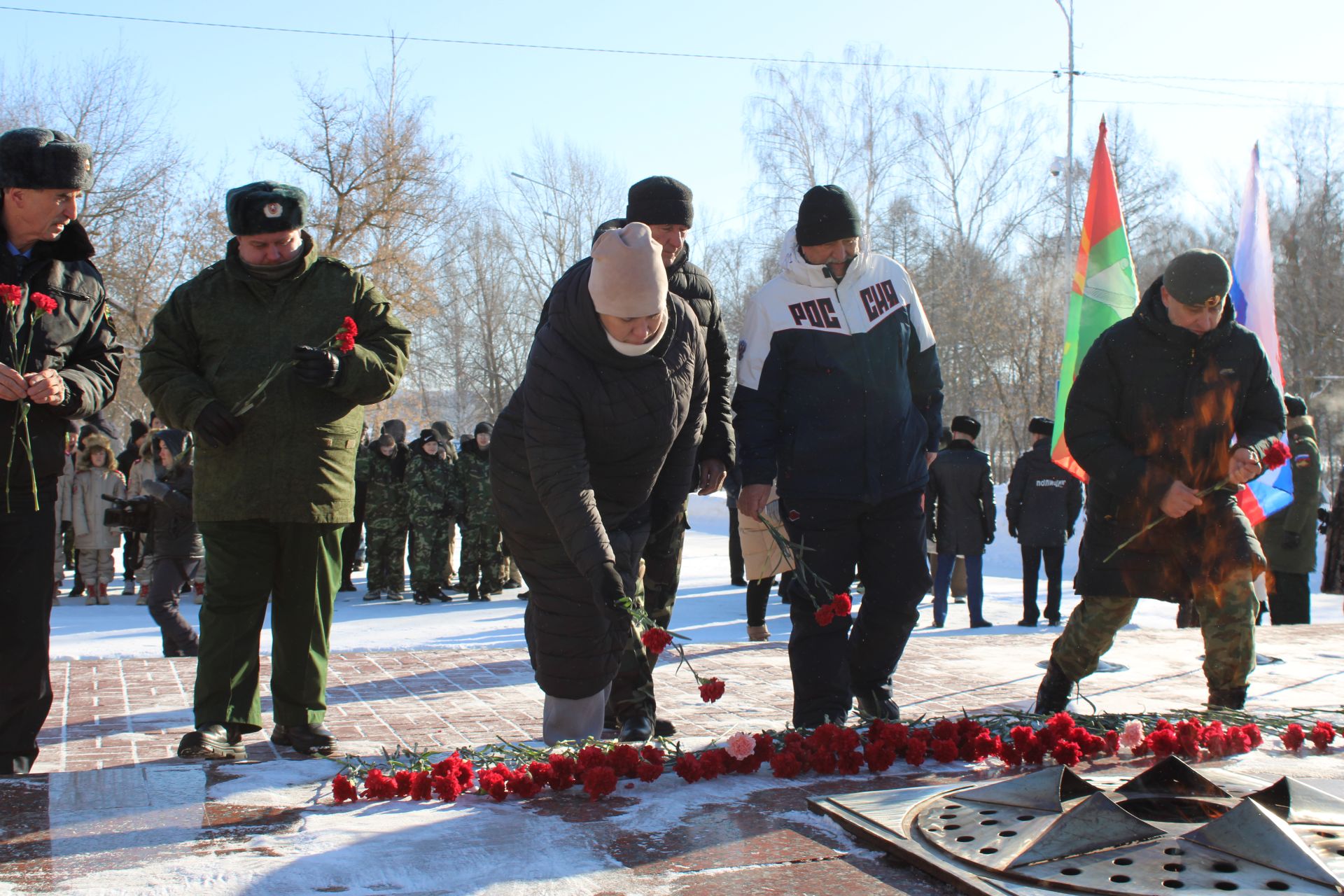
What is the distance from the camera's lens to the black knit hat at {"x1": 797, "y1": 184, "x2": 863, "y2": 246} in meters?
4.57

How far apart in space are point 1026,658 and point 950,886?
4.35 m

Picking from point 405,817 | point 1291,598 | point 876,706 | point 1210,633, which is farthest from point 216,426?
point 1291,598

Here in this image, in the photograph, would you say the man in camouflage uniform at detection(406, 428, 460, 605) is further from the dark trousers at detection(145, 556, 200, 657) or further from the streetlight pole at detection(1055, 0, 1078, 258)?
the streetlight pole at detection(1055, 0, 1078, 258)

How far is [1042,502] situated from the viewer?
10.7m

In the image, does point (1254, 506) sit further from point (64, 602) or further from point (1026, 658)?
point (64, 602)

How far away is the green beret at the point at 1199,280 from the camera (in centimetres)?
451

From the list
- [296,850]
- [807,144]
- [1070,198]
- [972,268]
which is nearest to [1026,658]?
[296,850]

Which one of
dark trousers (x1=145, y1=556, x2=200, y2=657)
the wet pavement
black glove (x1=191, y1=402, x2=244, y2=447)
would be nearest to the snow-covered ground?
dark trousers (x1=145, y1=556, x2=200, y2=657)

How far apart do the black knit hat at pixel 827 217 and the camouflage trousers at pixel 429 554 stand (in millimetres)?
8053

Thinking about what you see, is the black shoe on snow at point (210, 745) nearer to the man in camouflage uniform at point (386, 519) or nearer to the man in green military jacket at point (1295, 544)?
the man in green military jacket at point (1295, 544)

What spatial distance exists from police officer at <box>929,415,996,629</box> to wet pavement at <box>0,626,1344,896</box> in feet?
15.0

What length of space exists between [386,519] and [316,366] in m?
8.72

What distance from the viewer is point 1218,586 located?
14.7 feet

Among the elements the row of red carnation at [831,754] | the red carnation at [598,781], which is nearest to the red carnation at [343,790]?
the row of red carnation at [831,754]
